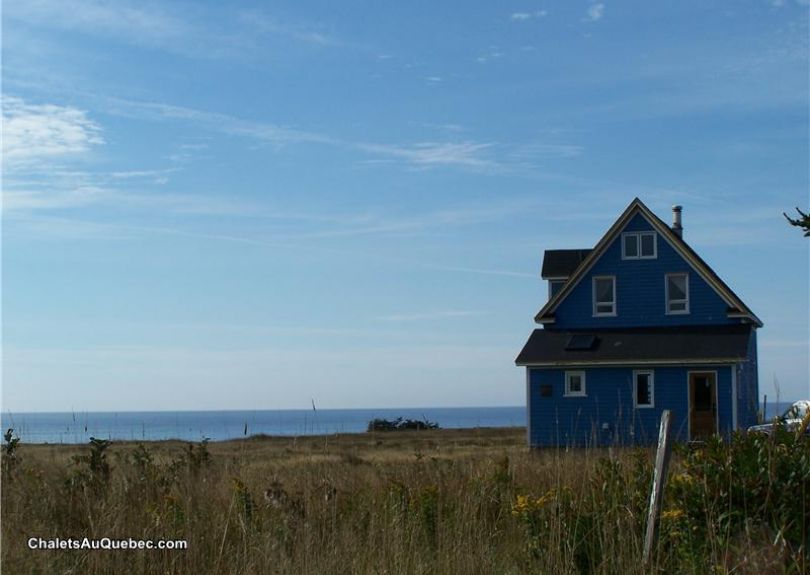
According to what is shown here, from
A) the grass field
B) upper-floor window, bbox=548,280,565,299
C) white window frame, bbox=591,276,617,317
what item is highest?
upper-floor window, bbox=548,280,565,299

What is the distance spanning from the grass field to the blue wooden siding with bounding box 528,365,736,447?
72.2 feet

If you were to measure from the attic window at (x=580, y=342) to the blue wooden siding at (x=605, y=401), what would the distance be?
27.0 inches

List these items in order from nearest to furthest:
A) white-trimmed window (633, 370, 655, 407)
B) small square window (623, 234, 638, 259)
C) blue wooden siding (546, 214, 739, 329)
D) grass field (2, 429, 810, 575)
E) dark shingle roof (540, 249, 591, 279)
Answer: grass field (2, 429, 810, 575), white-trimmed window (633, 370, 655, 407), blue wooden siding (546, 214, 739, 329), small square window (623, 234, 638, 259), dark shingle roof (540, 249, 591, 279)

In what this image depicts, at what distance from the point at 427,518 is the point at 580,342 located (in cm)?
2543

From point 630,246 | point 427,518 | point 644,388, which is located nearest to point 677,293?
point 630,246

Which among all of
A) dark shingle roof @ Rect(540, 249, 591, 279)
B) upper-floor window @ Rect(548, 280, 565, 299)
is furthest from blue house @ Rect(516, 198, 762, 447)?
dark shingle roof @ Rect(540, 249, 591, 279)

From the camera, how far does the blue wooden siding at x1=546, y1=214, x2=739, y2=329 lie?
34031 millimetres

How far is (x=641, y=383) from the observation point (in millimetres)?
33188

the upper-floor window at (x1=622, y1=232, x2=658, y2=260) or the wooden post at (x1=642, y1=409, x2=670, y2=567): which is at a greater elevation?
the upper-floor window at (x1=622, y1=232, x2=658, y2=260)

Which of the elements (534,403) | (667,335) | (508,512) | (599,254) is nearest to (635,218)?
(599,254)

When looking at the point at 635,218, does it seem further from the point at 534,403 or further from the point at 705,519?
the point at 705,519

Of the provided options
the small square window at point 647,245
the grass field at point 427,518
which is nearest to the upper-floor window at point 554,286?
the small square window at point 647,245

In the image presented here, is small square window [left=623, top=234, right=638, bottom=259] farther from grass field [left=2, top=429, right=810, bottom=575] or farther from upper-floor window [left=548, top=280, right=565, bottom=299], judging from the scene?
grass field [left=2, top=429, right=810, bottom=575]

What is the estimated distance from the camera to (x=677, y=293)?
34.5 metres
